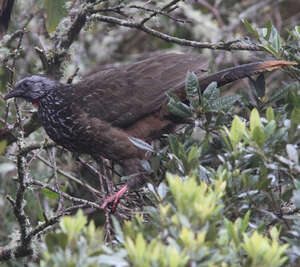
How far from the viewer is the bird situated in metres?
4.06

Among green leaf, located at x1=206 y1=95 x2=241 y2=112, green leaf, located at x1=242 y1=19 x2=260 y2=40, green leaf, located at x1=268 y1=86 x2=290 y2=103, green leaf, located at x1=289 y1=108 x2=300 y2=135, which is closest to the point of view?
green leaf, located at x1=289 y1=108 x2=300 y2=135

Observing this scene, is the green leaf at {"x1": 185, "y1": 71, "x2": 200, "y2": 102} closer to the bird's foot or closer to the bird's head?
the bird's foot

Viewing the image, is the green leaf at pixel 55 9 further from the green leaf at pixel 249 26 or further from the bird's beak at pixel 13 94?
the green leaf at pixel 249 26

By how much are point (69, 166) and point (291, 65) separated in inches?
97.3

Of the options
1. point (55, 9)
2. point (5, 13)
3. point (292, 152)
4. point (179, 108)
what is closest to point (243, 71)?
point (179, 108)

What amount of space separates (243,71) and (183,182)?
1598 millimetres

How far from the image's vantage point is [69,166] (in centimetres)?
485

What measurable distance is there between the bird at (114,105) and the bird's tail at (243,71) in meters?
0.37

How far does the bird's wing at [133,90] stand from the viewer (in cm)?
414

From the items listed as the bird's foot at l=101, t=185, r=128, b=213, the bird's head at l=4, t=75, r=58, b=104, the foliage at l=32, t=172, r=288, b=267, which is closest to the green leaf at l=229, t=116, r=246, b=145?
the foliage at l=32, t=172, r=288, b=267

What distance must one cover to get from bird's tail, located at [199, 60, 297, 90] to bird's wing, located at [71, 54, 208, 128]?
47cm

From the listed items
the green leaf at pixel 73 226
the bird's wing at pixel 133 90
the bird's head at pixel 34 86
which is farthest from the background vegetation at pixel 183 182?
the bird's wing at pixel 133 90

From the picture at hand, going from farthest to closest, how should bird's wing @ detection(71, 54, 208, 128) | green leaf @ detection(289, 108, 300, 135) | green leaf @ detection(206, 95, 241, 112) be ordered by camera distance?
1. bird's wing @ detection(71, 54, 208, 128)
2. green leaf @ detection(206, 95, 241, 112)
3. green leaf @ detection(289, 108, 300, 135)

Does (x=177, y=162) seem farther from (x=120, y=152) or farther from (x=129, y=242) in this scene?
(x=120, y=152)
